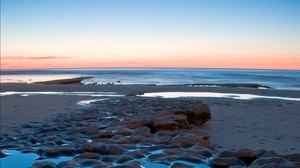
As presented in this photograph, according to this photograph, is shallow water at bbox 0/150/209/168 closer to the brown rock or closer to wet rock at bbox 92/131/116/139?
wet rock at bbox 92/131/116/139

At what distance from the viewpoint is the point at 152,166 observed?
5.61 meters

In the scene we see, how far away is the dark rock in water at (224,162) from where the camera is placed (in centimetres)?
543

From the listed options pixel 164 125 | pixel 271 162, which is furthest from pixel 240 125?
pixel 271 162

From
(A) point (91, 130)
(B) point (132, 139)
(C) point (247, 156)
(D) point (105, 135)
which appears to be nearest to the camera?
(C) point (247, 156)

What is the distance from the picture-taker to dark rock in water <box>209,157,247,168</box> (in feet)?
17.8

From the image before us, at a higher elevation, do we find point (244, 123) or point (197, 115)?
point (197, 115)

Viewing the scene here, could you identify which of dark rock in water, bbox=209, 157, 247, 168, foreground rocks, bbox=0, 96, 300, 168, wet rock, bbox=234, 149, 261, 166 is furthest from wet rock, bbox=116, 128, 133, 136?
wet rock, bbox=234, 149, 261, 166

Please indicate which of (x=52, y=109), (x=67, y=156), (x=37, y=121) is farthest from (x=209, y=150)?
(x=52, y=109)

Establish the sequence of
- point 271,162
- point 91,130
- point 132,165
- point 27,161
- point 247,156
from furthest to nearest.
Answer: point 91,130, point 27,161, point 247,156, point 132,165, point 271,162

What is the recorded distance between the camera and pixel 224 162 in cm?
549

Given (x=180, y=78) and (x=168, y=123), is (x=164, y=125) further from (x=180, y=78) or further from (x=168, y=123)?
(x=180, y=78)

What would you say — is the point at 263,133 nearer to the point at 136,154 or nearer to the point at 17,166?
the point at 136,154

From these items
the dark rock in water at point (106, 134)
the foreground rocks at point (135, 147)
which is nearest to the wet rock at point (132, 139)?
the foreground rocks at point (135, 147)

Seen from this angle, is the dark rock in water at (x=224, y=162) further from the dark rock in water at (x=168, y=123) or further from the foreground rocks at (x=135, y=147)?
the dark rock in water at (x=168, y=123)
